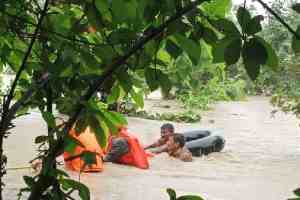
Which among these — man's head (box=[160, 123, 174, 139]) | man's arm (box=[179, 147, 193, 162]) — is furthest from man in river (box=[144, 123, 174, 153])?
man's arm (box=[179, 147, 193, 162])

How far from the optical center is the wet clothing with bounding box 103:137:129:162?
9455mm

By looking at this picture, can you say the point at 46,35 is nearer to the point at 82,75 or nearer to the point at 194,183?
the point at 82,75

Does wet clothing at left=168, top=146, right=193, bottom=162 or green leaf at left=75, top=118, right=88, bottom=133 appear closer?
green leaf at left=75, top=118, right=88, bottom=133

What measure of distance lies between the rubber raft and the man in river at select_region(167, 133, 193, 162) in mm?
662

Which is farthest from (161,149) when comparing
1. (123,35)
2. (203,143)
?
(123,35)

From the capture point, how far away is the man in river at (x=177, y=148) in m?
10.7

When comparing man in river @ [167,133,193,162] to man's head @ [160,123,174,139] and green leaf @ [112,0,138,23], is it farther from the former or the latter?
green leaf @ [112,0,138,23]

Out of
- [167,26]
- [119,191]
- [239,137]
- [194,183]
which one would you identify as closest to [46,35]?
[167,26]

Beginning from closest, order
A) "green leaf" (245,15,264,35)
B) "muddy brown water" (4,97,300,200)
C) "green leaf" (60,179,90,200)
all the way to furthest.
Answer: "green leaf" (245,15,264,35), "green leaf" (60,179,90,200), "muddy brown water" (4,97,300,200)

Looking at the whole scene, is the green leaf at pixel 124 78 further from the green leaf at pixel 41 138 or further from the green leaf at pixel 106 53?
the green leaf at pixel 41 138

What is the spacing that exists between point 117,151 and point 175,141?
1554mm

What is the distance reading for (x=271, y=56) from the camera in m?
0.81

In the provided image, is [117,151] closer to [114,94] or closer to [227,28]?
[114,94]

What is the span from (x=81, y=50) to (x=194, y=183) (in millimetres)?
7984
